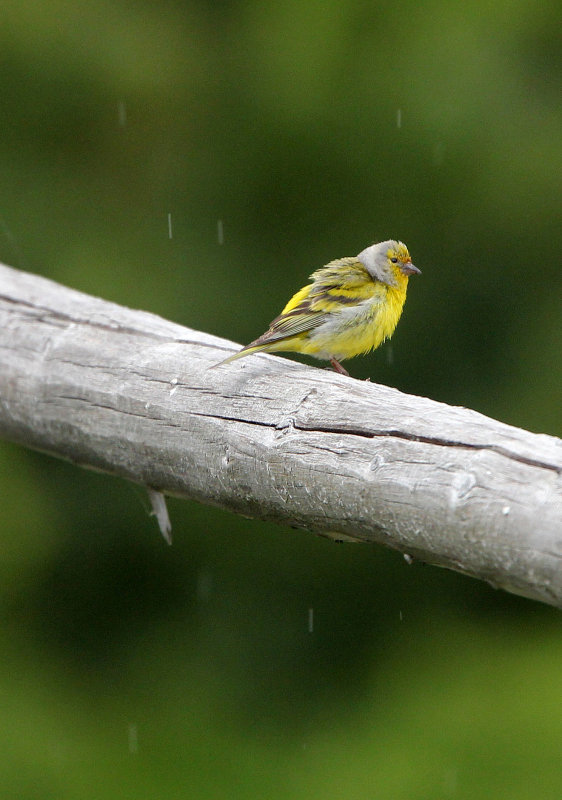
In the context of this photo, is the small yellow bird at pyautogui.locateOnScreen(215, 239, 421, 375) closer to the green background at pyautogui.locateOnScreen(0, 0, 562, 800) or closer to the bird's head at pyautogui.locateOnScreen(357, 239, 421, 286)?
the bird's head at pyautogui.locateOnScreen(357, 239, 421, 286)

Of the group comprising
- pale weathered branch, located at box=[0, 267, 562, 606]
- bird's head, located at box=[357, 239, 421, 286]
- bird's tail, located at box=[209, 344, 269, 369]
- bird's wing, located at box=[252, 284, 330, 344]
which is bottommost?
pale weathered branch, located at box=[0, 267, 562, 606]

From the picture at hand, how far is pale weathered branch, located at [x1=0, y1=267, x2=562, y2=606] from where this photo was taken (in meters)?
1.81

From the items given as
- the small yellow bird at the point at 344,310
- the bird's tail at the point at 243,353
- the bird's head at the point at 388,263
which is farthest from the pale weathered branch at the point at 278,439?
the bird's head at the point at 388,263

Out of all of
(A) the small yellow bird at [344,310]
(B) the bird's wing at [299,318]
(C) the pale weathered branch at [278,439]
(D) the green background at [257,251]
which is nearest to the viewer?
(C) the pale weathered branch at [278,439]

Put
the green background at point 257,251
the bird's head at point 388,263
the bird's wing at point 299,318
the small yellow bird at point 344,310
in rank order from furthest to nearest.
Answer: the green background at point 257,251 → the bird's head at point 388,263 → the small yellow bird at point 344,310 → the bird's wing at point 299,318

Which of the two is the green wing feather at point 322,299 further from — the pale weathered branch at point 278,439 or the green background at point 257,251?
the green background at point 257,251

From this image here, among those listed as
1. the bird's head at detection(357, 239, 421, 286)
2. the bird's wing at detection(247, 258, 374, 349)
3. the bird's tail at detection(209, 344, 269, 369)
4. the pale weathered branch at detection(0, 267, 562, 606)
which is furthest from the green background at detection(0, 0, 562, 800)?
the bird's tail at detection(209, 344, 269, 369)

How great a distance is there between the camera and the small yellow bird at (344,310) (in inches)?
130

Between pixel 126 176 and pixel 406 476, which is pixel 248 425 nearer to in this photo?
pixel 406 476

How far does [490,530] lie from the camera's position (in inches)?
70.3

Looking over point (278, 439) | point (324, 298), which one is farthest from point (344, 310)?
point (278, 439)

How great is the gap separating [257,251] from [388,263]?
155 centimetres

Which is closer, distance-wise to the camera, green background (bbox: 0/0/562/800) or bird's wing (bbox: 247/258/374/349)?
bird's wing (bbox: 247/258/374/349)

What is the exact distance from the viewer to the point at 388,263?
146 inches
